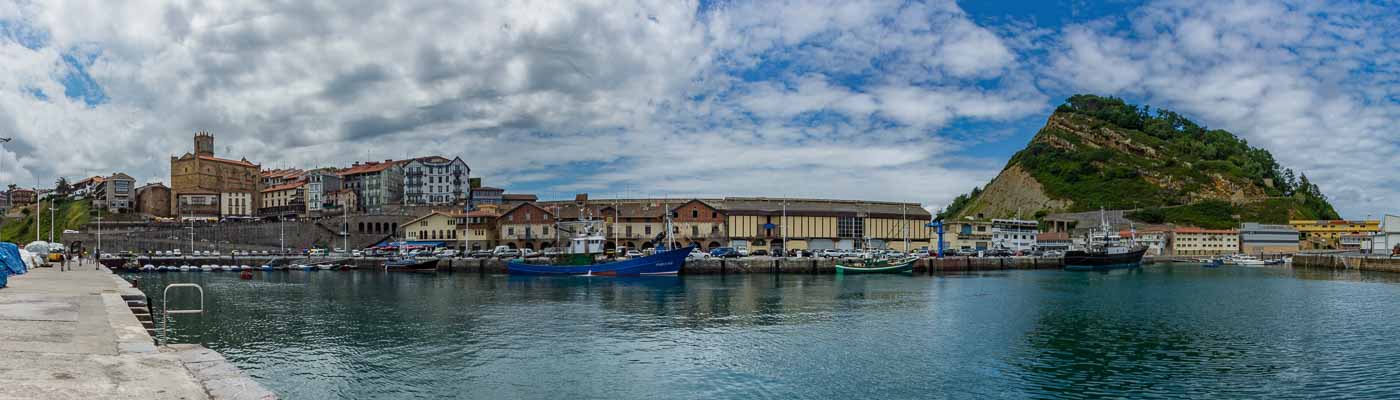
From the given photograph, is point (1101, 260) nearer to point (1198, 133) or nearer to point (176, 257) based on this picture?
point (176, 257)

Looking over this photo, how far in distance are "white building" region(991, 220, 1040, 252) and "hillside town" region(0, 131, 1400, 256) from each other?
Result: 8.1 inches

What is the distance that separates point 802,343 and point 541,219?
2541 inches

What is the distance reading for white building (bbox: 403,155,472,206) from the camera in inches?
4281

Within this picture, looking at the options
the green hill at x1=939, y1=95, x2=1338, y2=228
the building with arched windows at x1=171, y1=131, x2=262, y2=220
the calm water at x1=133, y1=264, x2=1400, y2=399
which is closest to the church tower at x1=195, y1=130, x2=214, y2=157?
the building with arched windows at x1=171, y1=131, x2=262, y2=220

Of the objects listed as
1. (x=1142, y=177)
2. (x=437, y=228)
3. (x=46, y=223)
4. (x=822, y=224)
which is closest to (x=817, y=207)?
(x=822, y=224)

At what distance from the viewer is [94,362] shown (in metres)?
12.2

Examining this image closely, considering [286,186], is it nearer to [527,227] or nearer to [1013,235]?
[527,227]

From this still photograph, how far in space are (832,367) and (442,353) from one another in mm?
10726

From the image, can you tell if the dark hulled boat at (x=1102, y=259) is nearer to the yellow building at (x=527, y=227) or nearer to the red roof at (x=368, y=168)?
the yellow building at (x=527, y=227)

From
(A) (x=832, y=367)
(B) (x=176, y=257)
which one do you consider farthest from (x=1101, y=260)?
(B) (x=176, y=257)

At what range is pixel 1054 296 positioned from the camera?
43.2 m

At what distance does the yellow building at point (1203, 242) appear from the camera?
4449 inches

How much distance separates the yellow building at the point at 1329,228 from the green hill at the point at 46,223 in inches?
6634

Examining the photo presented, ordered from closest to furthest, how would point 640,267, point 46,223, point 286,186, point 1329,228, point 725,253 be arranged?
point 640,267
point 725,253
point 46,223
point 286,186
point 1329,228
